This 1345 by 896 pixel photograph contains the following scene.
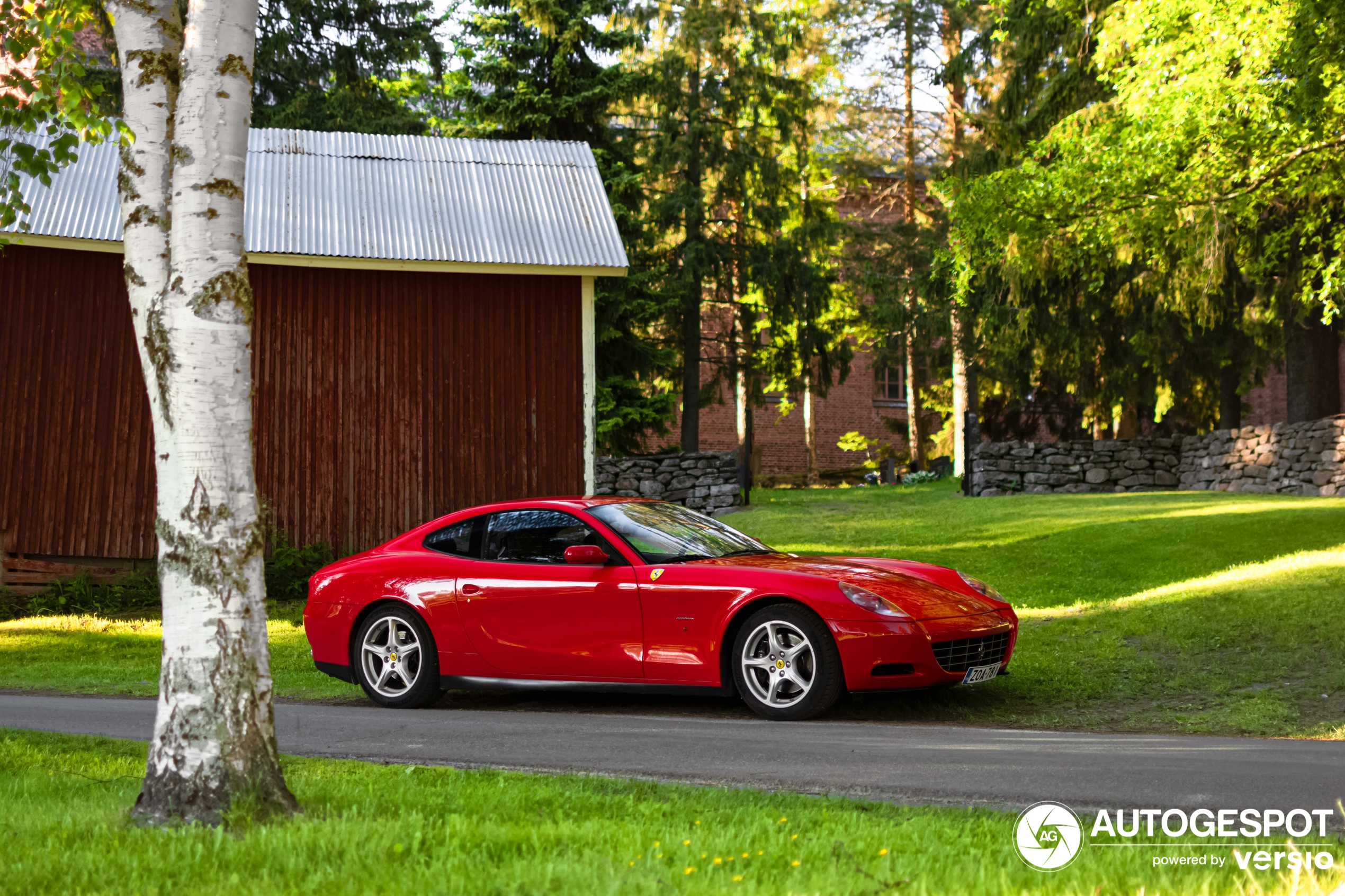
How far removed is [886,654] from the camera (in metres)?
7.77

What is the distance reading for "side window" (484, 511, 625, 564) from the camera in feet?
29.7

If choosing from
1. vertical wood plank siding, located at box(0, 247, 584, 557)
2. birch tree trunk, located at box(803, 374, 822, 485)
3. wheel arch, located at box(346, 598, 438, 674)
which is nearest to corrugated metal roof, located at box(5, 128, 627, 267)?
vertical wood plank siding, located at box(0, 247, 584, 557)

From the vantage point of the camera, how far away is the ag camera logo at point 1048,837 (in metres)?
4.21

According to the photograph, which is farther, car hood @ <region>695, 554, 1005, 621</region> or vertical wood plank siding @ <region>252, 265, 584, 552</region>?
vertical wood plank siding @ <region>252, 265, 584, 552</region>

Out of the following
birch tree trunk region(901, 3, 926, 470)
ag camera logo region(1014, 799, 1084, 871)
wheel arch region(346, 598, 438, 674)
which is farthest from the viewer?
birch tree trunk region(901, 3, 926, 470)

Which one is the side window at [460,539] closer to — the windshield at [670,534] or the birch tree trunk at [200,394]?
the windshield at [670,534]

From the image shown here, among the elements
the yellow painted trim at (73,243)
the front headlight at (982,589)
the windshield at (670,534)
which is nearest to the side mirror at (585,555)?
the windshield at (670,534)

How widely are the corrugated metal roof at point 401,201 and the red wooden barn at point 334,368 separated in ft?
0.15

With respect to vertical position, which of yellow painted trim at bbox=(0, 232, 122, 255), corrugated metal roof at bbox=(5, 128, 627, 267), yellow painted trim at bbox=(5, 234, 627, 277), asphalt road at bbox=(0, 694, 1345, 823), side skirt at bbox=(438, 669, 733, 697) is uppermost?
corrugated metal roof at bbox=(5, 128, 627, 267)

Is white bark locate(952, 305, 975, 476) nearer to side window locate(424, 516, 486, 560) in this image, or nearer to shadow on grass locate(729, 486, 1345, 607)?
shadow on grass locate(729, 486, 1345, 607)

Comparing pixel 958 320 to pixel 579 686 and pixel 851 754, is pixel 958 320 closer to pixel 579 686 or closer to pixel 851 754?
pixel 579 686

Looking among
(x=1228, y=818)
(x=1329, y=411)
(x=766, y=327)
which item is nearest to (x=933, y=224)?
(x=766, y=327)

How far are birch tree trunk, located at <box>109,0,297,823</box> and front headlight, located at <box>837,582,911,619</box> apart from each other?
12.9ft

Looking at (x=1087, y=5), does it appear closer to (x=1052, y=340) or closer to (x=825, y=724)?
(x=1052, y=340)
